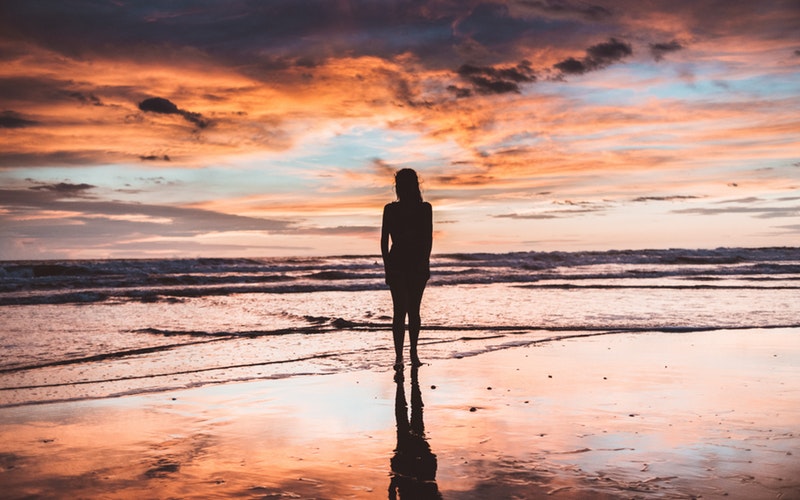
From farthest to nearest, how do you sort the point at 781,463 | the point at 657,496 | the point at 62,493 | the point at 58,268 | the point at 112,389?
1. the point at 58,268
2. the point at 112,389
3. the point at 781,463
4. the point at 62,493
5. the point at 657,496

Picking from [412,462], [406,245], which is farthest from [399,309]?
[412,462]

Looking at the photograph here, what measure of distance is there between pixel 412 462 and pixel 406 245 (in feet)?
13.2

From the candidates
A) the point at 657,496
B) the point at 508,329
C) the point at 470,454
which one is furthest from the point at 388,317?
the point at 657,496

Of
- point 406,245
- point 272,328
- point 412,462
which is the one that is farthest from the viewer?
point 272,328

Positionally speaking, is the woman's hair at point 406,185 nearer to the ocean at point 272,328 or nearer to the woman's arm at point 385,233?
the woman's arm at point 385,233

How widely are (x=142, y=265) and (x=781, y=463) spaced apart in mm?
44478

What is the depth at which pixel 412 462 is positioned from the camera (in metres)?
4.17

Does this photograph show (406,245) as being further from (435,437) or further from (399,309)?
(435,437)

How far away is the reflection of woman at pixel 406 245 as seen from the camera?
7.96 metres

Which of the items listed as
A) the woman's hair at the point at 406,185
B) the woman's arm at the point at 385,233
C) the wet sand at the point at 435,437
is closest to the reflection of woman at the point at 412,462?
the wet sand at the point at 435,437

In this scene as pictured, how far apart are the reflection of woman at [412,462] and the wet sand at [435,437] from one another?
0.7 inches

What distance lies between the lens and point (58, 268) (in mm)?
41375

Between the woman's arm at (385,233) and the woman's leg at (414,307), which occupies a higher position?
the woman's arm at (385,233)

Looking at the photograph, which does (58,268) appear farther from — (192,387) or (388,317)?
(192,387)
